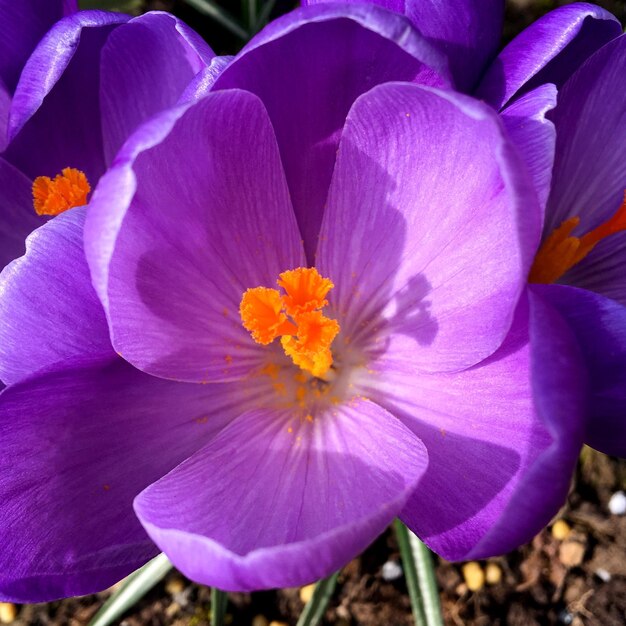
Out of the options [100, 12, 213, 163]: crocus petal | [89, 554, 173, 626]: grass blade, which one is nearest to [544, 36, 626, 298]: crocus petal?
[100, 12, 213, 163]: crocus petal

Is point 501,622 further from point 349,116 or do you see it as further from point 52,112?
point 52,112

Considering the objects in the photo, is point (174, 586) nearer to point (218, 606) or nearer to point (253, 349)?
point (218, 606)

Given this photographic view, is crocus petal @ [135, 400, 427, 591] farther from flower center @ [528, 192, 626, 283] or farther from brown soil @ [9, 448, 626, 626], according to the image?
brown soil @ [9, 448, 626, 626]

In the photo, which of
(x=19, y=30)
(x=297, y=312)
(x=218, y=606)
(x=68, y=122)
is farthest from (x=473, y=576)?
(x=19, y=30)

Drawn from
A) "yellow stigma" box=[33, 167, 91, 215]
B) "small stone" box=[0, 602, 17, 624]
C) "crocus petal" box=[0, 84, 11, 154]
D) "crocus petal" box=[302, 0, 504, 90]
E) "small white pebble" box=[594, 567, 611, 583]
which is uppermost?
"crocus petal" box=[302, 0, 504, 90]

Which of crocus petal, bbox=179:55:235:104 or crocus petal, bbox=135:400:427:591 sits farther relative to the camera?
crocus petal, bbox=179:55:235:104

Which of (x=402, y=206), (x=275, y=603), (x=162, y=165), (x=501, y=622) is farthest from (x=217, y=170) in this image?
(x=501, y=622)

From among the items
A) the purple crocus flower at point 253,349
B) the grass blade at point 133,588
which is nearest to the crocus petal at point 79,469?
the purple crocus flower at point 253,349
